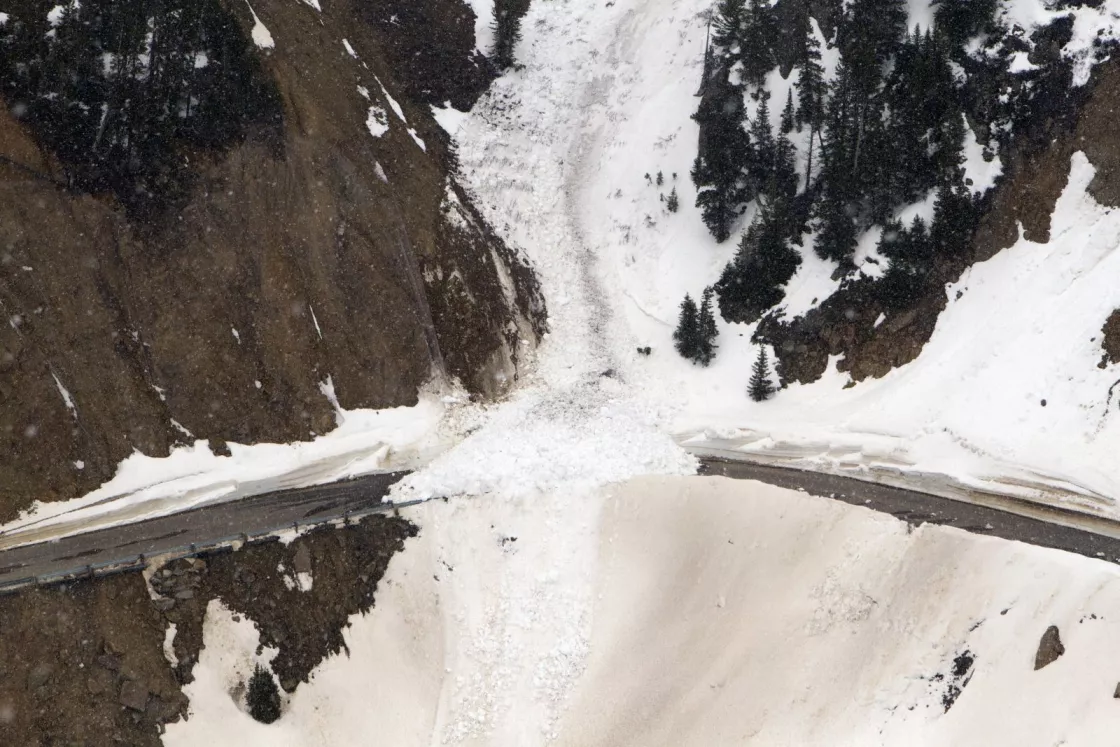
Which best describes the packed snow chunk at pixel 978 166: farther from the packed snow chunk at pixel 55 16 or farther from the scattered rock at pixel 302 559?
the packed snow chunk at pixel 55 16

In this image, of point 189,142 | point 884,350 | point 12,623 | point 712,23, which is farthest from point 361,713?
point 712,23

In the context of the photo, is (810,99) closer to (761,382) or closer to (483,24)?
(761,382)

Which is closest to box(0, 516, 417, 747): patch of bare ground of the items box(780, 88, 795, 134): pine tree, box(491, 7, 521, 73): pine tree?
box(780, 88, 795, 134): pine tree

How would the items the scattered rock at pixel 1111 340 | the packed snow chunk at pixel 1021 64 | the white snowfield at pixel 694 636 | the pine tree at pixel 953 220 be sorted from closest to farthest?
the white snowfield at pixel 694 636 < the scattered rock at pixel 1111 340 < the pine tree at pixel 953 220 < the packed snow chunk at pixel 1021 64

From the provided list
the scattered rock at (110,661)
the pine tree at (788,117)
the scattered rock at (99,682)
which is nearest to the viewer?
the scattered rock at (99,682)

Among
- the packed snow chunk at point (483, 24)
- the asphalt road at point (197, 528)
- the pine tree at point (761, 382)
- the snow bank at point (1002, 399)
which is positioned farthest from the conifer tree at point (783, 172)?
the asphalt road at point (197, 528)

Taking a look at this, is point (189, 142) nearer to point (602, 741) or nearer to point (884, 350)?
point (602, 741)

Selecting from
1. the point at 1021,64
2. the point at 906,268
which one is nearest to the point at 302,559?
the point at 906,268

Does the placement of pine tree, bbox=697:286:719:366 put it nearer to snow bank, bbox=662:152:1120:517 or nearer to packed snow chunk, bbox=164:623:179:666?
snow bank, bbox=662:152:1120:517
